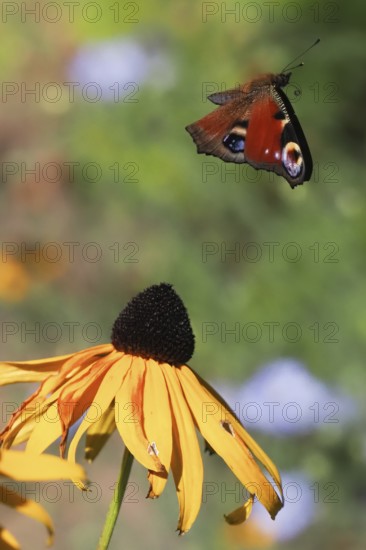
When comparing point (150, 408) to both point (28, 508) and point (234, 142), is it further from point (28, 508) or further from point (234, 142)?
point (234, 142)

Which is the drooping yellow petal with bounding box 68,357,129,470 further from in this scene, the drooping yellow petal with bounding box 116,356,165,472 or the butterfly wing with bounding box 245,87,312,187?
the butterfly wing with bounding box 245,87,312,187

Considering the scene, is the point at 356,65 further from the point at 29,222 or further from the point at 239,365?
the point at 29,222

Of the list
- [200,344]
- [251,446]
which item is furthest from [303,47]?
[251,446]

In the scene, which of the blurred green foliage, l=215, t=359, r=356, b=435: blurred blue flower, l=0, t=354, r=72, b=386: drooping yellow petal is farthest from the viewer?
the blurred green foliage

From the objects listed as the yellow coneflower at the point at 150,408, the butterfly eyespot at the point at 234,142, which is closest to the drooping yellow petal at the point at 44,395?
the yellow coneflower at the point at 150,408

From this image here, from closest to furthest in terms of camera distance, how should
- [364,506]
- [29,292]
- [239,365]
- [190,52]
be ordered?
[364,506], [239,365], [29,292], [190,52]

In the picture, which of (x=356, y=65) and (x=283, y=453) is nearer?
(x=283, y=453)

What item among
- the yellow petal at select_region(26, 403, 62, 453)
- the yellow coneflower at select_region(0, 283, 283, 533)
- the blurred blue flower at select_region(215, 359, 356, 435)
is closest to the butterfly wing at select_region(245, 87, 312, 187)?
the yellow coneflower at select_region(0, 283, 283, 533)

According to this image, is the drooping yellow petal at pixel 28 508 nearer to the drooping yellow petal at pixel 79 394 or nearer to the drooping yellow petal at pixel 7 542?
the drooping yellow petal at pixel 7 542
